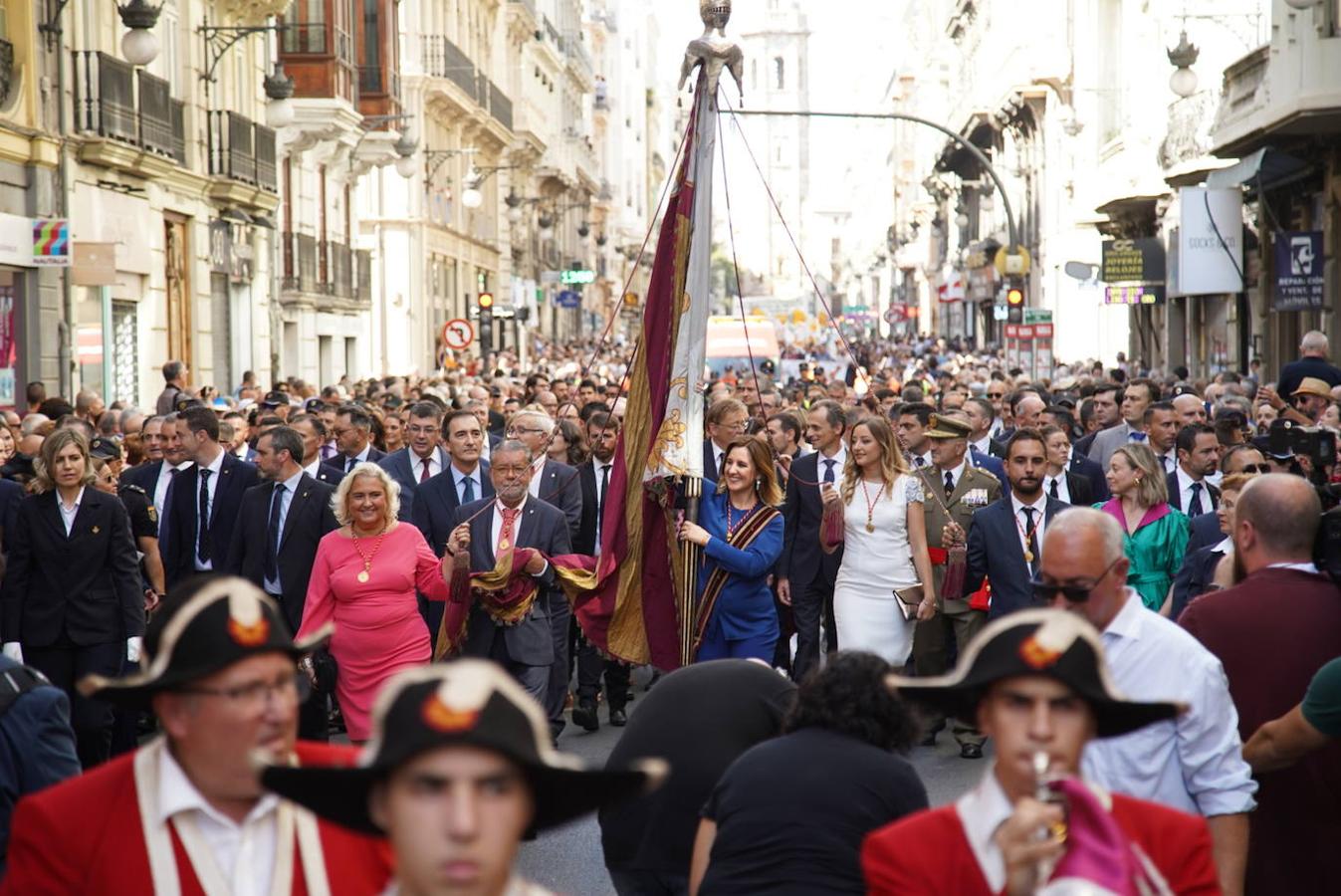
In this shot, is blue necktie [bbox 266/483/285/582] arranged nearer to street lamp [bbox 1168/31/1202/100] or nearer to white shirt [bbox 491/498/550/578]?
white shirt [bbox 491/498/550/578]

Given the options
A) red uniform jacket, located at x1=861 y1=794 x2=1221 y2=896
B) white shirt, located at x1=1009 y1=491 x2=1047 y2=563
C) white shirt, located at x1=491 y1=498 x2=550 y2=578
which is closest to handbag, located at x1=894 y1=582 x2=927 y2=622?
white shirt, located at x1=1009 y1=491 x2=1047 y2=563

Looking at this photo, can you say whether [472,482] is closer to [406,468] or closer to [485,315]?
[406,468]

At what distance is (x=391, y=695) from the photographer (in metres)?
2.81

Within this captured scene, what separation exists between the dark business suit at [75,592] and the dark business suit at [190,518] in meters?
2.38

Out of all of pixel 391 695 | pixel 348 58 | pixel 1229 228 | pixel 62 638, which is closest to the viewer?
pixel 391 695

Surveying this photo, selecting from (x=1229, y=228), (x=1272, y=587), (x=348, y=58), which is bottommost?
(x=1272, y=587)

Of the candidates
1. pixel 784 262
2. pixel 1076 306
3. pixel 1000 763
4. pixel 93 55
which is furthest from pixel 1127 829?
pixel 784 262

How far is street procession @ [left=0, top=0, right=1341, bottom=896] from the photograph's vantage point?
339 centimetres

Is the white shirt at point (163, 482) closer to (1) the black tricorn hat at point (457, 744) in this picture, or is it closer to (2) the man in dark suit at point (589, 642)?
(2) the man in dark suit at point (589, 642)

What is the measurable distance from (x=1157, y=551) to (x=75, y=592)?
16.8 feet

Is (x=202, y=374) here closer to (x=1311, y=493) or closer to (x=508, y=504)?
(x=508, y=504)

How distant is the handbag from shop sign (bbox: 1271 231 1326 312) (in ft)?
54.1

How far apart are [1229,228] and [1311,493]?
2543 centimetres

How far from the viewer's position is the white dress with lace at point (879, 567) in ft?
34.1
